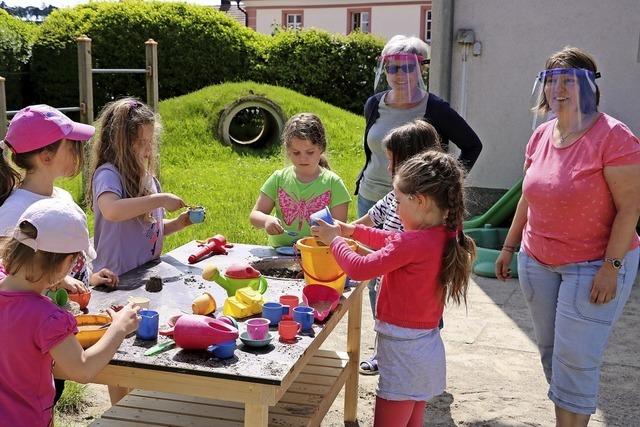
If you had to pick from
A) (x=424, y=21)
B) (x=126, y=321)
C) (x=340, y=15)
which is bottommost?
(x=126, y=321)

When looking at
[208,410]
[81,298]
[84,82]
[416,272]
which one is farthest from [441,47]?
[81,298]

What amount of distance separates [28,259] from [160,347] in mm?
460

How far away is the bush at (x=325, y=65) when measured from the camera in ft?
56.3

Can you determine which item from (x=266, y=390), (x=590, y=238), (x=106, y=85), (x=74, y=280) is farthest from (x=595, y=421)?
(x=106, y=85)

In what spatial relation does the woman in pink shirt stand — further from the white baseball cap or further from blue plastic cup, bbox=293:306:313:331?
the white baseball cap

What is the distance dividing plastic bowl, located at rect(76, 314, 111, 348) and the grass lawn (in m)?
4.36

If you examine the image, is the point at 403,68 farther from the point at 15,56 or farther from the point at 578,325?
the point at 15,56

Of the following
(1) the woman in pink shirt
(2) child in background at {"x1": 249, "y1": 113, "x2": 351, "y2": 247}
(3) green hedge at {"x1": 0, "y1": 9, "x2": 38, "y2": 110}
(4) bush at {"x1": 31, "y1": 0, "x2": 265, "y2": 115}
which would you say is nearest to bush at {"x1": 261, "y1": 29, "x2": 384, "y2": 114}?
(4) bush at {"x1": 31, "y1": 0, "x2": 265, "y2": 115}

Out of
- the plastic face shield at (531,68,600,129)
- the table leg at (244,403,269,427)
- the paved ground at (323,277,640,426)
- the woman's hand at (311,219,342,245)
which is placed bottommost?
the paved ground at (323,277,640,426)

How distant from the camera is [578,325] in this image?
2.89 metres

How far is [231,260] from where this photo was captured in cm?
333

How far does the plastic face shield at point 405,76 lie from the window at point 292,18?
31.7m

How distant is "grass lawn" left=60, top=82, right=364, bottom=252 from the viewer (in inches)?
309

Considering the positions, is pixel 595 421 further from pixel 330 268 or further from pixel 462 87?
pixel 462 87
